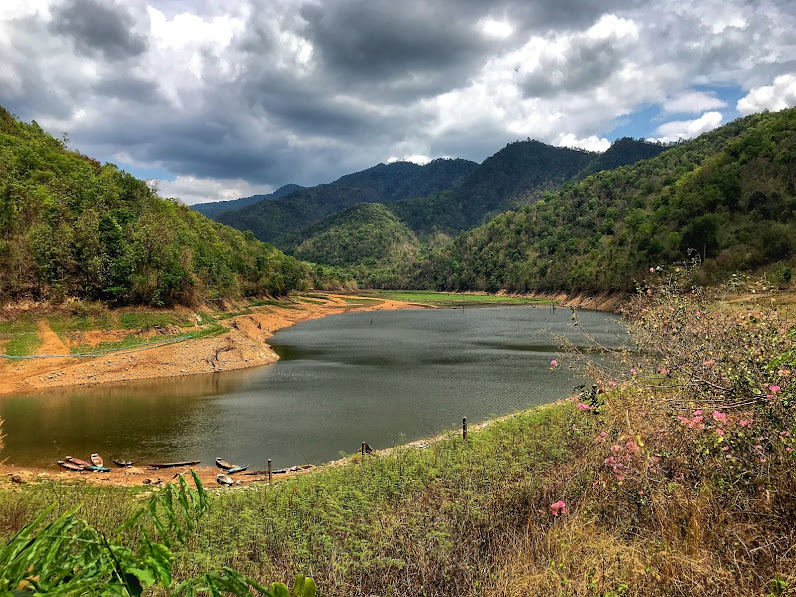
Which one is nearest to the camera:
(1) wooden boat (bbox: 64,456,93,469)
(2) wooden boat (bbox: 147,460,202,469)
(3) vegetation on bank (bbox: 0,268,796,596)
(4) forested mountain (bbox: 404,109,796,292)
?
(3) vegetation on bank (bbox: 0,268,796,596)

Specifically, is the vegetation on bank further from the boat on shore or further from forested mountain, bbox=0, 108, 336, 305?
forested mountain, bbox=0, 108, 336, 305

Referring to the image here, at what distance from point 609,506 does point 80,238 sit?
136ft

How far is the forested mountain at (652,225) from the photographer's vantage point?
70.3 meters

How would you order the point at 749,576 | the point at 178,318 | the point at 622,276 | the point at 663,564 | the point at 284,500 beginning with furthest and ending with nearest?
the point at 622,276, the point at 178,318, the point at 284,500, the point at 663,564, the point at 749,576

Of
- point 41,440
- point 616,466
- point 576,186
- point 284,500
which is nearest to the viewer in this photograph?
point 616,466

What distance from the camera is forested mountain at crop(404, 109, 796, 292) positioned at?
7031 centimetres

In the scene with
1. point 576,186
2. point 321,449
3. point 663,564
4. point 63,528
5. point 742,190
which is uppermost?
point 576,186

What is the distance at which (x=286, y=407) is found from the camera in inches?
958

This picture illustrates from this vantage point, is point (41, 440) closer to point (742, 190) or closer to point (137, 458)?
point (137, 458)

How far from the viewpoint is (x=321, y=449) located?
59.6ft

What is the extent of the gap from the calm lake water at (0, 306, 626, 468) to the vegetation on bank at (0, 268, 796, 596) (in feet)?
12.6

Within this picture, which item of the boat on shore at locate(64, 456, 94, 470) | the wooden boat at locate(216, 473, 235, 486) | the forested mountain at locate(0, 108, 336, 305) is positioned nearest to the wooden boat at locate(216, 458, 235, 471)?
the wooden boat at locate(216, 473, 235, 486)

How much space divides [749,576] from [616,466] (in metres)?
2.35

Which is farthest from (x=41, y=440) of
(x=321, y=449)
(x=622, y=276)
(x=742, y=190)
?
(x=742, y=190)
